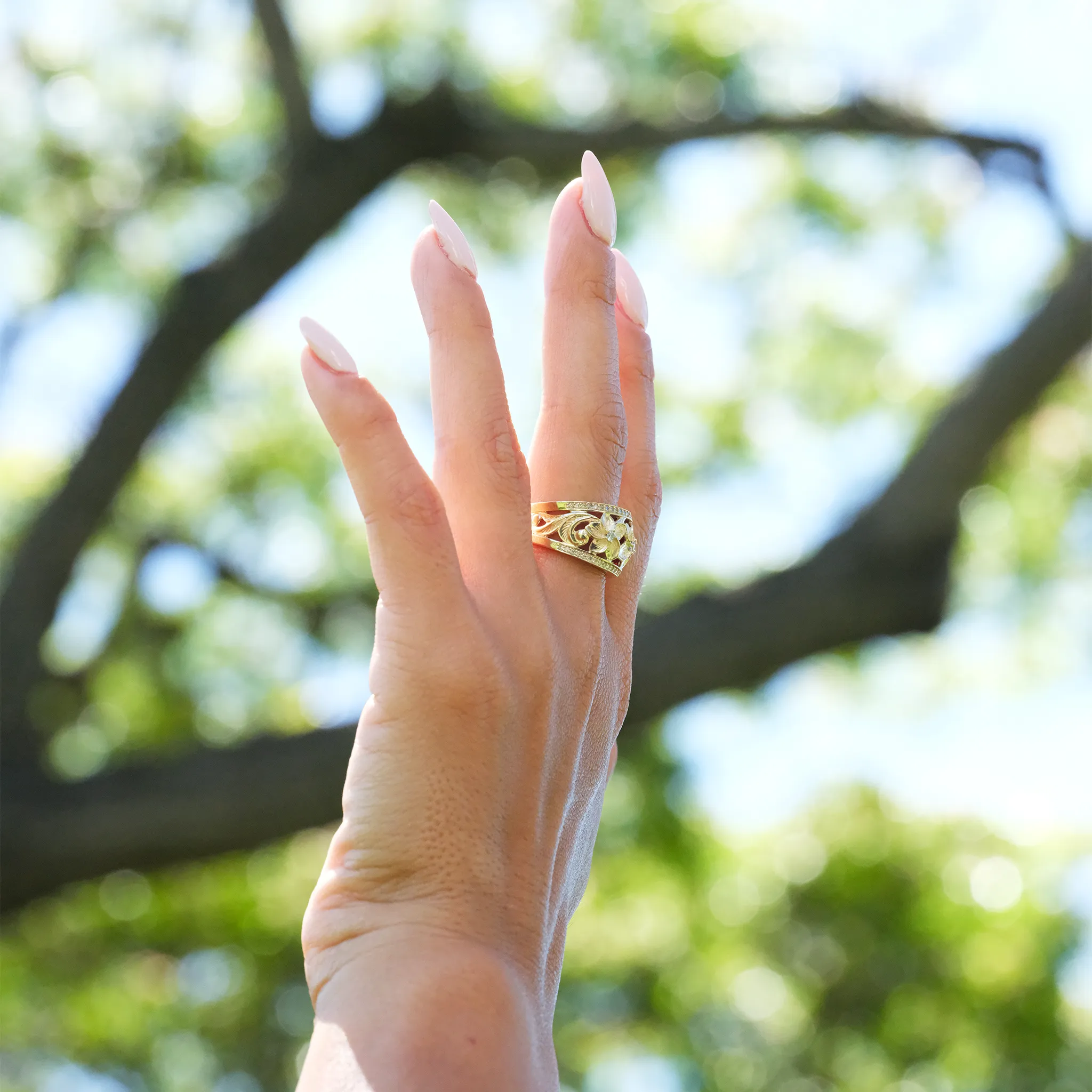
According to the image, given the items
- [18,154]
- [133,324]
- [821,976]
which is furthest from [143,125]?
[821,976]

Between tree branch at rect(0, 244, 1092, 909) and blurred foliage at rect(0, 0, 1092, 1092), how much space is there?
3.05 meters

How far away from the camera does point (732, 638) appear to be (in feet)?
13.9

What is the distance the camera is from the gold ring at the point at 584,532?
1287mm

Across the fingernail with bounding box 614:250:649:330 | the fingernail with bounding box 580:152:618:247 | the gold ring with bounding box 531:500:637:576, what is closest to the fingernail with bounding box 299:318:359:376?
the gold ring with bounding box 531:500:637:576

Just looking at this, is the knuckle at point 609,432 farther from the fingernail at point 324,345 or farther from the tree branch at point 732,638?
the tree branch at point 732,638

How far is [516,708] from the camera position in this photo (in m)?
1.17

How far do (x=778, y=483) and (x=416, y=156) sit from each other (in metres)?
5.46

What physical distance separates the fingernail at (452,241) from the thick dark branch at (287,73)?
4.18 metres

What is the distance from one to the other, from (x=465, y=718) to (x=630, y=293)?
2.36 ft

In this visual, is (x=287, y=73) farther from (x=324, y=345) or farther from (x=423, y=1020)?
(x=423, y=1020)

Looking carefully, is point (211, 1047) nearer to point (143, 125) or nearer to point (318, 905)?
point (143, 125)

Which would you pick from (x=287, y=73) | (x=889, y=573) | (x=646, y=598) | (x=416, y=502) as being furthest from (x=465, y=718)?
(x=646, y=598)

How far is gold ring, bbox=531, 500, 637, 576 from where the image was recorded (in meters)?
1.29

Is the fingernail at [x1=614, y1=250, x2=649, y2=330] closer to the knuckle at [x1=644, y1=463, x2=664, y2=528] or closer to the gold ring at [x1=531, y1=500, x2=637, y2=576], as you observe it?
the knuckle at [x1=644, y1=463, x2=664, y2=528]
